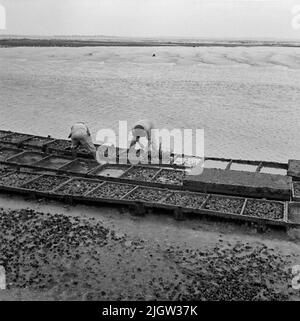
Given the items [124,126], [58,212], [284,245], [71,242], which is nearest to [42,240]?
[71,242]

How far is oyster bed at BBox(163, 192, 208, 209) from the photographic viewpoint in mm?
9930

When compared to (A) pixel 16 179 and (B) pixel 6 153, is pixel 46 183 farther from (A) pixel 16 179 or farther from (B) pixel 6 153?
(B) pixel 6 153

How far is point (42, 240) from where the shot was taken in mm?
8531

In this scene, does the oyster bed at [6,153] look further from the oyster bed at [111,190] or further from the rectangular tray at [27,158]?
the oyster bed at [111,190]

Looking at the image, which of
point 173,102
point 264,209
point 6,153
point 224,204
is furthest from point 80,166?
point 173,102

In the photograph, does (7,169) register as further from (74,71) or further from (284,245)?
(74,71)

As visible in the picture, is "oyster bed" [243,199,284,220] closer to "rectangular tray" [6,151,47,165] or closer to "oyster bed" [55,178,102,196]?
"oyster bed" [55,178,102,196]

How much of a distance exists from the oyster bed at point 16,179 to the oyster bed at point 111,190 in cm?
202

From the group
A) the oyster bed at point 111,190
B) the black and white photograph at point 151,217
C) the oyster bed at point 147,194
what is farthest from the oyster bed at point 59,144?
the oyster bed at point 147,194

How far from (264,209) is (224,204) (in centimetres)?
90

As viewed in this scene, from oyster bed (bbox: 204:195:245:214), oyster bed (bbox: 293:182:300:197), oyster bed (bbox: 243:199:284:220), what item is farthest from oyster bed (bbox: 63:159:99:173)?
oyster bed (bbox: 293:182:300:197)

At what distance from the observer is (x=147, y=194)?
10.5 m

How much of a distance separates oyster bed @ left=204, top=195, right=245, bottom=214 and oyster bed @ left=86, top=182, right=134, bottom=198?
82.2 inches

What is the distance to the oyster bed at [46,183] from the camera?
10938 mm
